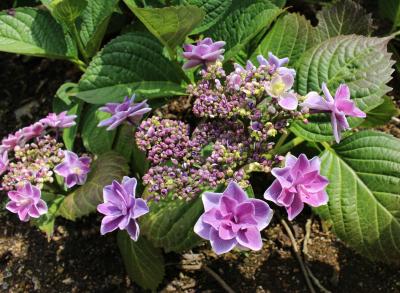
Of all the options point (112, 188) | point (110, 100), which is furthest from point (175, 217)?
point (110, 100)

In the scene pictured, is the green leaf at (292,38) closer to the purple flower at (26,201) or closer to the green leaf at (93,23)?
the green leaf at (93,23)

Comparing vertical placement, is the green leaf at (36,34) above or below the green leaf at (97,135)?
above

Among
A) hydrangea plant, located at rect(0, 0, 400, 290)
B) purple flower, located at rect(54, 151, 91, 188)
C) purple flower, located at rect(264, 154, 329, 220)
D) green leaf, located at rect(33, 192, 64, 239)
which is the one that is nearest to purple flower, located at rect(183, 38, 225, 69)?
hydrangea plant, located at rect(0, 0, 400, 290)

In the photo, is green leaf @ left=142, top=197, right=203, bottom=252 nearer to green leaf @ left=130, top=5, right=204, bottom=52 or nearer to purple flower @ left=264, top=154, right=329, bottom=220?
purple flower @ left=264, top=154, right=329, bottom=220

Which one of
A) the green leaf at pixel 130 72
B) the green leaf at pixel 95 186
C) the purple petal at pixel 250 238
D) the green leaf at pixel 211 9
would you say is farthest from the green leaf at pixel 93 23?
the purple petal at pixel 250 238

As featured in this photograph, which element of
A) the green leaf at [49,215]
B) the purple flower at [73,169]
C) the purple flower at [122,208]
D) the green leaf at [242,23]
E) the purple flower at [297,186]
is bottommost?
the green leaf at [49,215]

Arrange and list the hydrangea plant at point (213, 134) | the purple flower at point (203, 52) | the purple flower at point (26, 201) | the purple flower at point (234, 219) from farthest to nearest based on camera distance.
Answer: the purple flower at point (26, 201), the purple flower at point (203, 52), the hydrangea plant at point (213, 134), the purple flower at point (234, 219)

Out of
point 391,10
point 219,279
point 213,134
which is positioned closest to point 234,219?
point 213,134
